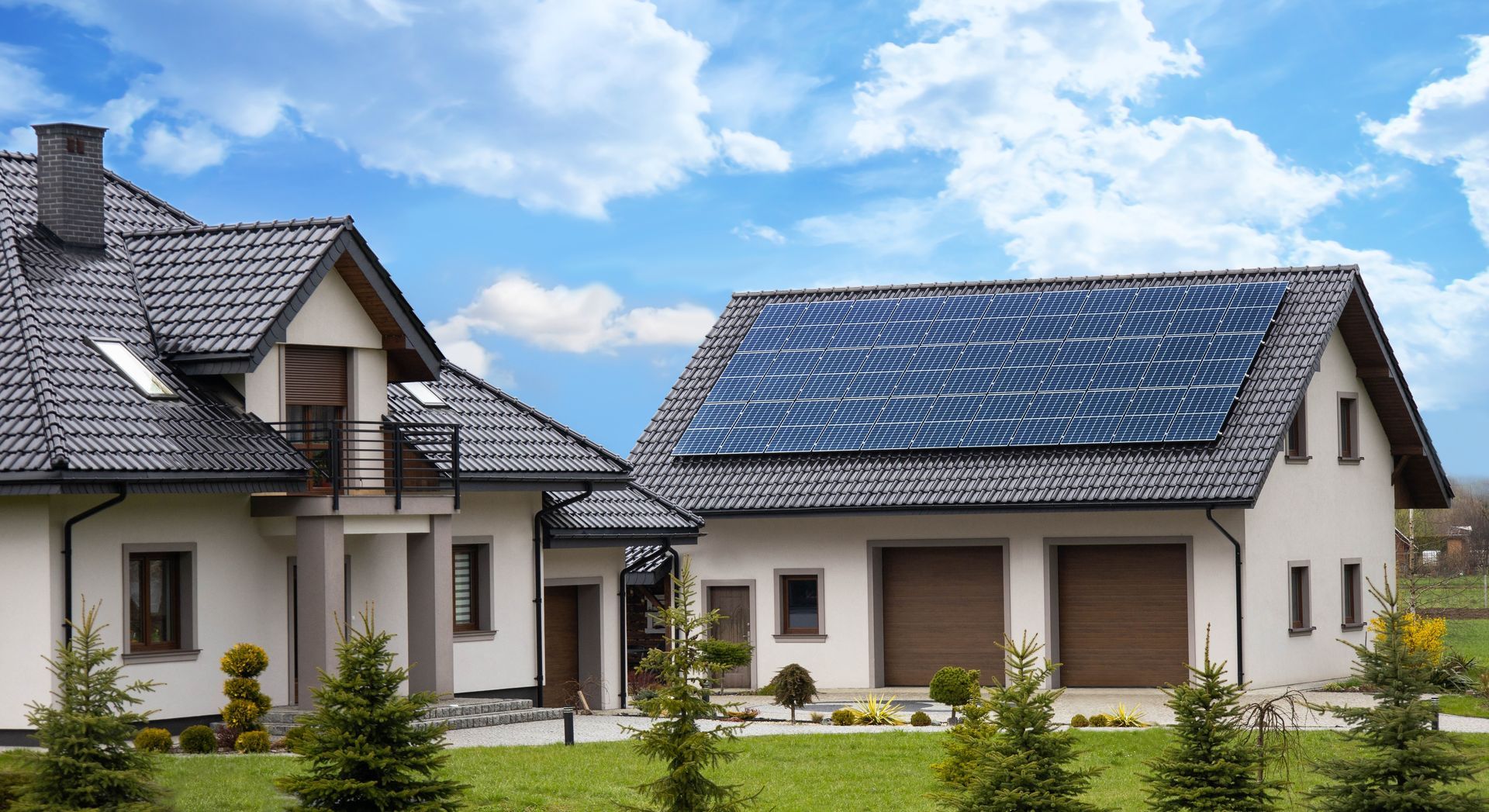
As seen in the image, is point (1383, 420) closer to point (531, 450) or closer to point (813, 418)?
point (813, 418)

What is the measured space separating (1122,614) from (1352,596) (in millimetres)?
5795

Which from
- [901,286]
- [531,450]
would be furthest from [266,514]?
[901,286]

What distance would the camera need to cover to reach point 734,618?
33875 mm

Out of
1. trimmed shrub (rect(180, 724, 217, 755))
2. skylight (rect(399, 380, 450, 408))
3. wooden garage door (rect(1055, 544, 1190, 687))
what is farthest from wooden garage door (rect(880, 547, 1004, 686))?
trimmed shrub (rect(180, 724, 217, 755))

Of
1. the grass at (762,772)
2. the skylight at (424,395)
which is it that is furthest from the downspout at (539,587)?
the grass at (762,772)

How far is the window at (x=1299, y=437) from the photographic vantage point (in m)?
32.2

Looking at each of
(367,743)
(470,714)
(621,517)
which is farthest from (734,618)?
(367,743)

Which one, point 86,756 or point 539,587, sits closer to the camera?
point 86,756

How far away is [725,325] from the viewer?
39.2 meters

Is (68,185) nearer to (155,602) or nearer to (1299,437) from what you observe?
(155,602)

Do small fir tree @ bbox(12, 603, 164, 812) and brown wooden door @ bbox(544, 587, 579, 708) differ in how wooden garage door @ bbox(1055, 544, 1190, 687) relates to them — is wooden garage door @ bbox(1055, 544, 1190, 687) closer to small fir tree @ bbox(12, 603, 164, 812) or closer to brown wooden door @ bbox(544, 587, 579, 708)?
brown wooden door @ bbox(544, 587, 579, 708)

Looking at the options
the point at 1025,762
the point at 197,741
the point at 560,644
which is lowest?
the point at 197,741

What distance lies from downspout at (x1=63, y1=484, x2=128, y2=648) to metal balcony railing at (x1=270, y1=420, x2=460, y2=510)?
2648 mm

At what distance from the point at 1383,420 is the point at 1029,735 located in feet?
85.0
